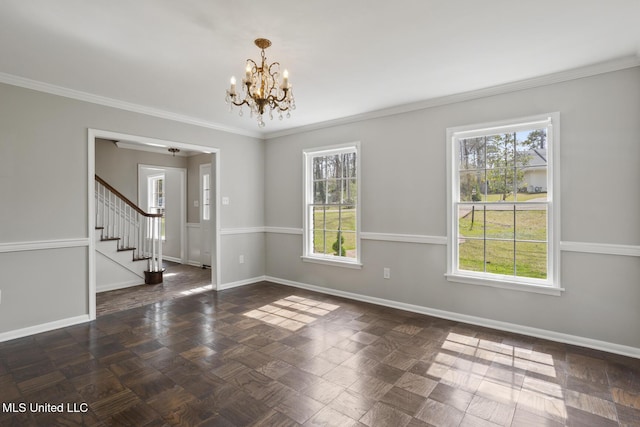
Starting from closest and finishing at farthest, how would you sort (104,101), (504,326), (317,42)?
(317,42), (504,326), (104,101)

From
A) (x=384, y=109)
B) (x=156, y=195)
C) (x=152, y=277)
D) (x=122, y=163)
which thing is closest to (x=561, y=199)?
(x=384, y=109)

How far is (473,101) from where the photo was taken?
3666 mm

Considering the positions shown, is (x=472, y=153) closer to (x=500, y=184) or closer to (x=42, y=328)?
(x=500, y=184)

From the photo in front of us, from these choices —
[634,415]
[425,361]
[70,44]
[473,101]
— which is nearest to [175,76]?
[70,44]

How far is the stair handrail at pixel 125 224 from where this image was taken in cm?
541

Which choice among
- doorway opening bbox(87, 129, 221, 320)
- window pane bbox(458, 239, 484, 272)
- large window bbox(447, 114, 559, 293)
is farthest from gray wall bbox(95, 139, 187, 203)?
window pane bbox(458, 239, 484, 272)

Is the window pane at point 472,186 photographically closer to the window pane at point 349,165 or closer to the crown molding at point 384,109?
the crown molding at point 384,109

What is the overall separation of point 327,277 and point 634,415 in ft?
11.3

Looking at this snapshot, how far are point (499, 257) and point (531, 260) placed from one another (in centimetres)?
29

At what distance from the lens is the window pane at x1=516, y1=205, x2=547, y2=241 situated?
3326 mm

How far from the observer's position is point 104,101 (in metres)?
3.85

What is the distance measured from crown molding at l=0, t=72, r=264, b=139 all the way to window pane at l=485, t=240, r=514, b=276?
4.00m

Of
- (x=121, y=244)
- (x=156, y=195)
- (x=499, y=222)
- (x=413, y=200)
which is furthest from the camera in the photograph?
(x=156, y=195)

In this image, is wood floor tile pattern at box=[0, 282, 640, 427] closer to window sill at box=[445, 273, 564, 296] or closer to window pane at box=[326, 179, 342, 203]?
window sill at box=[445, 273, 564, 296]
